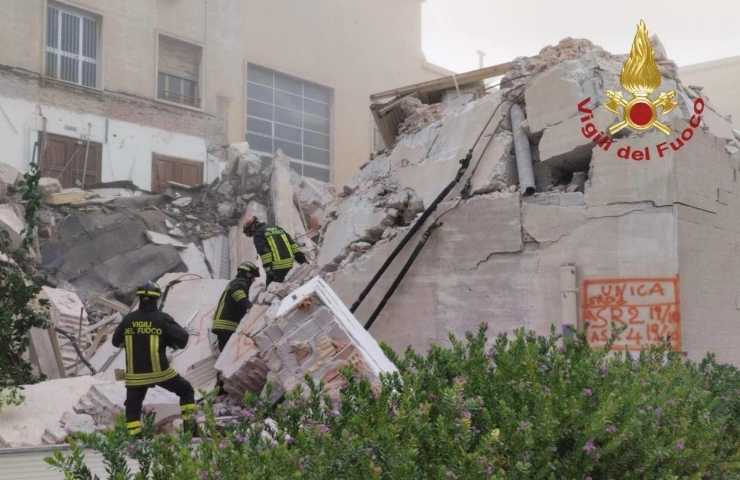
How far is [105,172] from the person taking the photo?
1830 centimetres

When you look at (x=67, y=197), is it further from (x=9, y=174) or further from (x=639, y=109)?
(x=639, y=109)

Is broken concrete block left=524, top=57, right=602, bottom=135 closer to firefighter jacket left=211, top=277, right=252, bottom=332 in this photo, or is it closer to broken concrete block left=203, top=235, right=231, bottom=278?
firefighter jacket left=211, top=277, right=252, bottom=332

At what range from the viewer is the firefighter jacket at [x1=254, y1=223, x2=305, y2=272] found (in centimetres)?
840

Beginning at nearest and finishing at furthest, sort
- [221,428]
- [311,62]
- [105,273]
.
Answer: [221,428], [105,273], [311,62]

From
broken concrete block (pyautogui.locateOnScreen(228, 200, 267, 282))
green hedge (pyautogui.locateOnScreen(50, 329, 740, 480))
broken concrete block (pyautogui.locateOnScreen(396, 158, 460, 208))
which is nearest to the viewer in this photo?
green hedge (pyautogui.locateOnScreen(50, 329, 740, 480))

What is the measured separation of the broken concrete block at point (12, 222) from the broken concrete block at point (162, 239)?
8.05ft

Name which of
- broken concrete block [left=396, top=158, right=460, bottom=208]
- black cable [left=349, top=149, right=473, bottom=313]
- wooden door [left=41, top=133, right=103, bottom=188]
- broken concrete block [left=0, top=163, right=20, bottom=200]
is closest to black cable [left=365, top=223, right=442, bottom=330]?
black cable [left=349, top=149, right=473, bottom=313]

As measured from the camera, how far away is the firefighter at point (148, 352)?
6.22 m

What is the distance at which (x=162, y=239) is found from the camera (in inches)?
615

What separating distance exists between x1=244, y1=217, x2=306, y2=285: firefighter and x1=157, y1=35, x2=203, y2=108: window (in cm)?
1248

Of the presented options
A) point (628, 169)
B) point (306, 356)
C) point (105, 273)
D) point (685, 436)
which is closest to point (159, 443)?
point (685, 436)

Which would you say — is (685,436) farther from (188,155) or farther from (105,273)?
(188,155)

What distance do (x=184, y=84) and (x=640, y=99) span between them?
15.7 m

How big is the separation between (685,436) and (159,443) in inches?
87.7
